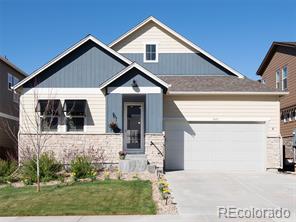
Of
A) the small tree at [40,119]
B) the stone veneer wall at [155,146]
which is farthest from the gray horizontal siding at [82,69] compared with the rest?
the stone veneer wall at [155,146]

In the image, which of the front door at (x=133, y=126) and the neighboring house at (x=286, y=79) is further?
the neighboring house at (x=286, y=79)

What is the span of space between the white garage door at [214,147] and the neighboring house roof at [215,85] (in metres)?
1.68

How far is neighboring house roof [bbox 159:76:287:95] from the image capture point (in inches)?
671

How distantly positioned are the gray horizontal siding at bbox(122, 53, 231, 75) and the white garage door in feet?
15.1

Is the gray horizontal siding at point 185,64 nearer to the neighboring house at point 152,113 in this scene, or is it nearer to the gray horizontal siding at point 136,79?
the neighboring house at point 152,113

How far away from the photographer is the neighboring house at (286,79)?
69.9 ft

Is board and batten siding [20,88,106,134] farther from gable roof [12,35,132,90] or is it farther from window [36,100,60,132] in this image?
gable roof [12,35,132,90]

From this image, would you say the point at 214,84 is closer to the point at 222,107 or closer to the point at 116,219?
the point at 222,107

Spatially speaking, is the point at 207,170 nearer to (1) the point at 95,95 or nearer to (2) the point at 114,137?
(2) the point at 114,137

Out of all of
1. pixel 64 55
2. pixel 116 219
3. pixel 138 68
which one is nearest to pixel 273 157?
pixel 138 68

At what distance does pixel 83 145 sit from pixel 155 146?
3.25 metres

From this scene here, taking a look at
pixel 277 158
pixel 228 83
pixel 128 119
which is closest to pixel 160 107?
pixel 128 119

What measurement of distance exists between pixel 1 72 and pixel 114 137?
403 inches

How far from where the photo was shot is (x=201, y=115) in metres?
17.3
